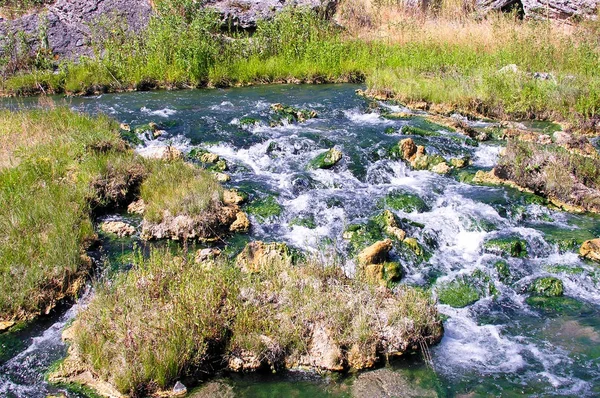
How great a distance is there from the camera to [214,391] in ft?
15.9

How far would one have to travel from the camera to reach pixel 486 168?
34.9ft

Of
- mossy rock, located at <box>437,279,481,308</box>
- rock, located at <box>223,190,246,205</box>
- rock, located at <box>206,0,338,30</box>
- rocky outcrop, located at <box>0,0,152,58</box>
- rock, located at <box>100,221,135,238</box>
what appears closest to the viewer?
mossy rock, located at <box>437,279,481,308</box>

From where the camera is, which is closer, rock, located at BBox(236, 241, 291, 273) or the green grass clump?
rock, located at BBox(236, 241, 291, 273)

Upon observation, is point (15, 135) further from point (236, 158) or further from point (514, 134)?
point (514, 134)

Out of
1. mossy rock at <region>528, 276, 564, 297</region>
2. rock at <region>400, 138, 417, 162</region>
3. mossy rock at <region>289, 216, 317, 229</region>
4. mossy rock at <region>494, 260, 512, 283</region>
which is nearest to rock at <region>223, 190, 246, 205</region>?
mossy rock at <region>289, 216, 317, 229</region>

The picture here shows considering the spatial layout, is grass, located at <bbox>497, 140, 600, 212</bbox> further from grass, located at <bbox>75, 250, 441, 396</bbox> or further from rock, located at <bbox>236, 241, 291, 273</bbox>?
rock, located at <bbox>236, 241, 291, 273</bbox>

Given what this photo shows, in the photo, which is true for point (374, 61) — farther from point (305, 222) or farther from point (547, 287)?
point (547, 287)

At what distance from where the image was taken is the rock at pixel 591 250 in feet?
23.7

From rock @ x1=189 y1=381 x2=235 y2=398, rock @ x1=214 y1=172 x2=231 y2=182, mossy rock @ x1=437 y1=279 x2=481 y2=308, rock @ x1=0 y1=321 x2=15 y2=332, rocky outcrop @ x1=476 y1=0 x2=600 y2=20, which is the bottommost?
rock @ x1=0 y1=321 x2=15 y2=332

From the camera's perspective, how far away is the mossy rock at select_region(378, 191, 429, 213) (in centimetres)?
875

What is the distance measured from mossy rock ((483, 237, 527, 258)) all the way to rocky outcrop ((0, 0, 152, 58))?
1763 centimetres

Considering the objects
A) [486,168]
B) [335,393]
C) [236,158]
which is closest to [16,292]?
[335,393]

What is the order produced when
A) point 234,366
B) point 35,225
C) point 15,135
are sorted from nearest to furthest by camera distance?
point 234,366 → point 35,225 → point 15,135

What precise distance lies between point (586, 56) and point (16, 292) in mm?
15601
